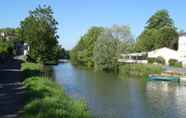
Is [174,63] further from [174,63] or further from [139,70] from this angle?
[139,70]

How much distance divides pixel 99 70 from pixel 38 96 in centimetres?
5730

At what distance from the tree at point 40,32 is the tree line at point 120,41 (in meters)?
18.9

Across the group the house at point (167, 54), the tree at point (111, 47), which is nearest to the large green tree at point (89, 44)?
the tree at point (111, 47)

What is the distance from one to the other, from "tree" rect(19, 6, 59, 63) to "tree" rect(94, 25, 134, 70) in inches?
721

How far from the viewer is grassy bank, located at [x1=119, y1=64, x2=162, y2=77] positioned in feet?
222

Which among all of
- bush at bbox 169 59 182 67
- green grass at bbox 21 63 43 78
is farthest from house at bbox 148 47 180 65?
green grass at bbox 21 63 43 78

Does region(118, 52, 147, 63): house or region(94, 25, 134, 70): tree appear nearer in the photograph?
region(94, 25, 134, 70): tree

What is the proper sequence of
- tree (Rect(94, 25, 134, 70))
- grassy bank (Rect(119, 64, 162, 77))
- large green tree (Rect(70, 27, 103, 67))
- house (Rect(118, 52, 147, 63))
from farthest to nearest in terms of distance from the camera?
large green tree (Rect(70, 27, 103, 67)) < house (Rect(118, 52, 147, 63)) < tree (Rect(94, 25, 134, 70)) < grassy bank (Rect(119, 64, 162, 77))

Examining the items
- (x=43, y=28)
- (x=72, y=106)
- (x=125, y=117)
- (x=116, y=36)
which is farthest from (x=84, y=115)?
(x=116, y=36)

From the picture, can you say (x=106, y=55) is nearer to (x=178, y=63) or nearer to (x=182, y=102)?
(x=178, y=63)

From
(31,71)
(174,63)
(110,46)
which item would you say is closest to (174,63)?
(174,63)

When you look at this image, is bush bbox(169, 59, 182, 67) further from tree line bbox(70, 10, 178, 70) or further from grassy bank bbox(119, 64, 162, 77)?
tree line bbox(70, 10, 178, 70)

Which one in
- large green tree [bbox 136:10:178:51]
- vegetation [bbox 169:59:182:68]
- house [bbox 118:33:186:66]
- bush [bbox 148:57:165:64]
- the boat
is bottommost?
the boat

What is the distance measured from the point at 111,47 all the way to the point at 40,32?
23364mm
